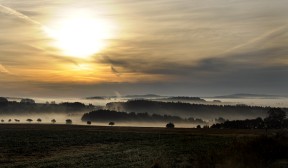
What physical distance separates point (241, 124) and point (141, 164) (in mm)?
89416

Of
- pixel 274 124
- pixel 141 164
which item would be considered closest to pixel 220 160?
pixel 141 164

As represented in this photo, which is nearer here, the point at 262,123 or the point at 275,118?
the point at 262,123

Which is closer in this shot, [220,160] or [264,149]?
[220,160]

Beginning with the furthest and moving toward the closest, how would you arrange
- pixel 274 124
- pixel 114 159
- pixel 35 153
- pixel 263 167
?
pixel 274 124 → pixel 35 153 → pixel 114 159 → pixel 263 167

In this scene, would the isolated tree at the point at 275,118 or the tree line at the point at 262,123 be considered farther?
the isolated tree at the point at 275,118

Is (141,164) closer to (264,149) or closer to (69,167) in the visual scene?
(69,167)

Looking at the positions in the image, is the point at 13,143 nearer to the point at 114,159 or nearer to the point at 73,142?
the point at 73,142

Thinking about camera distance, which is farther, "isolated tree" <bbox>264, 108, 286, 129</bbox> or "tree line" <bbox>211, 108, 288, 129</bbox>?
"isolated tree" <bbox>264, 108, 286, 129</bbox>

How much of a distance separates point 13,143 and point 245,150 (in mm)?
45748

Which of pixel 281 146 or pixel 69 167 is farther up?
pixel 281 146

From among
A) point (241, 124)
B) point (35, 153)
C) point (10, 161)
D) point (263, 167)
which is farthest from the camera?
point (241, 124)

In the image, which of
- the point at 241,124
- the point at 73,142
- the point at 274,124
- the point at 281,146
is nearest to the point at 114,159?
the point at 281,146

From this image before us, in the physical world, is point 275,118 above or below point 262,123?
above

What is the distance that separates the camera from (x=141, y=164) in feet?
120
